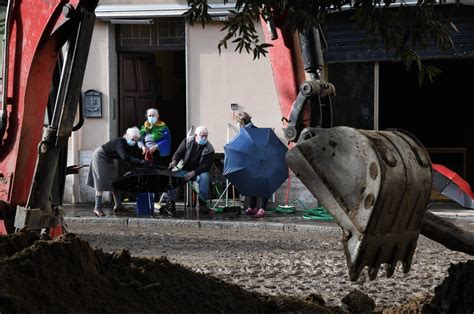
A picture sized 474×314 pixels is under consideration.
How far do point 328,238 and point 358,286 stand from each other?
608 centimetres

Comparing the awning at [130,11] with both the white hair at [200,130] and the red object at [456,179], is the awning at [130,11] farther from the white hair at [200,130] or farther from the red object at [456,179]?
the red object at [456,179]

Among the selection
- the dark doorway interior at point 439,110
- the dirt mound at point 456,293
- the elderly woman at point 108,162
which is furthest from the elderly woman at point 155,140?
the dirt mound at point 456,293

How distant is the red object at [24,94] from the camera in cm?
777

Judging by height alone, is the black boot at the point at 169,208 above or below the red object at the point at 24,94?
below

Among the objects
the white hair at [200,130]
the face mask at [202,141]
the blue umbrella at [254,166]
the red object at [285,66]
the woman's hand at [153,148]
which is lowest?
the blue umbrella at [254,166]

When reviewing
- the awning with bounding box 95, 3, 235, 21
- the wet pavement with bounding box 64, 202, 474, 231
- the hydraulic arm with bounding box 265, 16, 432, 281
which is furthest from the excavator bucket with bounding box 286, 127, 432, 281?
the awning with bounding box 95, 3, 235, 21

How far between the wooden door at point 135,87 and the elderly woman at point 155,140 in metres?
1.63

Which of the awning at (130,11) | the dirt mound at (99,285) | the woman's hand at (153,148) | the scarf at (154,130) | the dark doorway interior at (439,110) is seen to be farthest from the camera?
the dark doorway interior at (439,110)

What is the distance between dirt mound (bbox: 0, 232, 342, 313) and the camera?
4.81m

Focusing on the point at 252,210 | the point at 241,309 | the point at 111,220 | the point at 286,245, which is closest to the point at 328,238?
the point at 286,245

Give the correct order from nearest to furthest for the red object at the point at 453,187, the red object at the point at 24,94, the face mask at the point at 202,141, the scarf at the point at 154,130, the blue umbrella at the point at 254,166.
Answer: the red object at the point at 24,94 < the blue umbrella at the point at 254,166 < the red object at the point at 453,187 < the face mask at the point at 202,141 < the scarf at the point at 154,130

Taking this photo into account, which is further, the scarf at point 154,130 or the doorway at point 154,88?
the doorway at point 154,88

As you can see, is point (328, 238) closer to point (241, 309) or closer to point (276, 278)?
point (276, 278)

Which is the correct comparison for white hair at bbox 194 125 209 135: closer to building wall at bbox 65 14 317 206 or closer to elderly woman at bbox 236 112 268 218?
elderly woman at bbox 236 112 268 218
